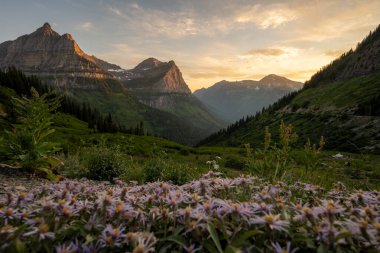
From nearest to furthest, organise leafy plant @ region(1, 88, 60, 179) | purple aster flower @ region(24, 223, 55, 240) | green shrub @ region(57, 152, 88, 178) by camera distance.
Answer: purple aster flower @ region(24, 223, 55, 240) < leafy plant @ region(1, 88, 60, 179) < green shrub @ region(57, 152, 88, 178)

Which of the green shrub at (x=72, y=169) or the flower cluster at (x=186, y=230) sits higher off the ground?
the flower cluster at (x=186, y=230)

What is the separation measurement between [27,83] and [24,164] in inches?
4759

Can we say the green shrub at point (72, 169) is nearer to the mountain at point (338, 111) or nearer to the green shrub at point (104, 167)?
the green shrub at point (104, 167)

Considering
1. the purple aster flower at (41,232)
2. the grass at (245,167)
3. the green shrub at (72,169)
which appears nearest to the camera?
the purple aster flower at (41,232)

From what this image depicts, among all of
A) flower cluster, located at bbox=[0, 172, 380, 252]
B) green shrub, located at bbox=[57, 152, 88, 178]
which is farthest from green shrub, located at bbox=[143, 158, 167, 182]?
flower cluster, located at bbox=[0, 172, 380, 252]

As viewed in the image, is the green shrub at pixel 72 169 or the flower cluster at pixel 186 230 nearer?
the flower cluster at pixel 186 230

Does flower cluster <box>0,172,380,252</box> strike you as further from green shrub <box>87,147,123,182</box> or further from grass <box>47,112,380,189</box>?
green shrub <box>87,147,123,182</box>

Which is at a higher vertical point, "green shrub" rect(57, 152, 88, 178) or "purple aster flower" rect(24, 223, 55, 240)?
"purple aster flower" rect(24, 223, 55, 240)

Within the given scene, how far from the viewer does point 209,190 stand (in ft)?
11.9

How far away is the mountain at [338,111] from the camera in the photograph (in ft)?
282

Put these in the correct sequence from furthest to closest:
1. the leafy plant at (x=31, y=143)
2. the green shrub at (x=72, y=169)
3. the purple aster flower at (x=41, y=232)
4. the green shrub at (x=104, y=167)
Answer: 1. the green shrub at (x=104, y=167)
2. the green shrub at (x=72, y=169)
3. the leafy plant at (x=31, y=143)
4. the purple aster flower at (x=41, y=232)

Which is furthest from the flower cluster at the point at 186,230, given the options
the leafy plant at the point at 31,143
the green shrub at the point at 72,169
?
the green shrub at the point at 72,169

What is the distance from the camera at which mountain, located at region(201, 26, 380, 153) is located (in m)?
85.8

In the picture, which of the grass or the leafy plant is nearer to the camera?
the grass
